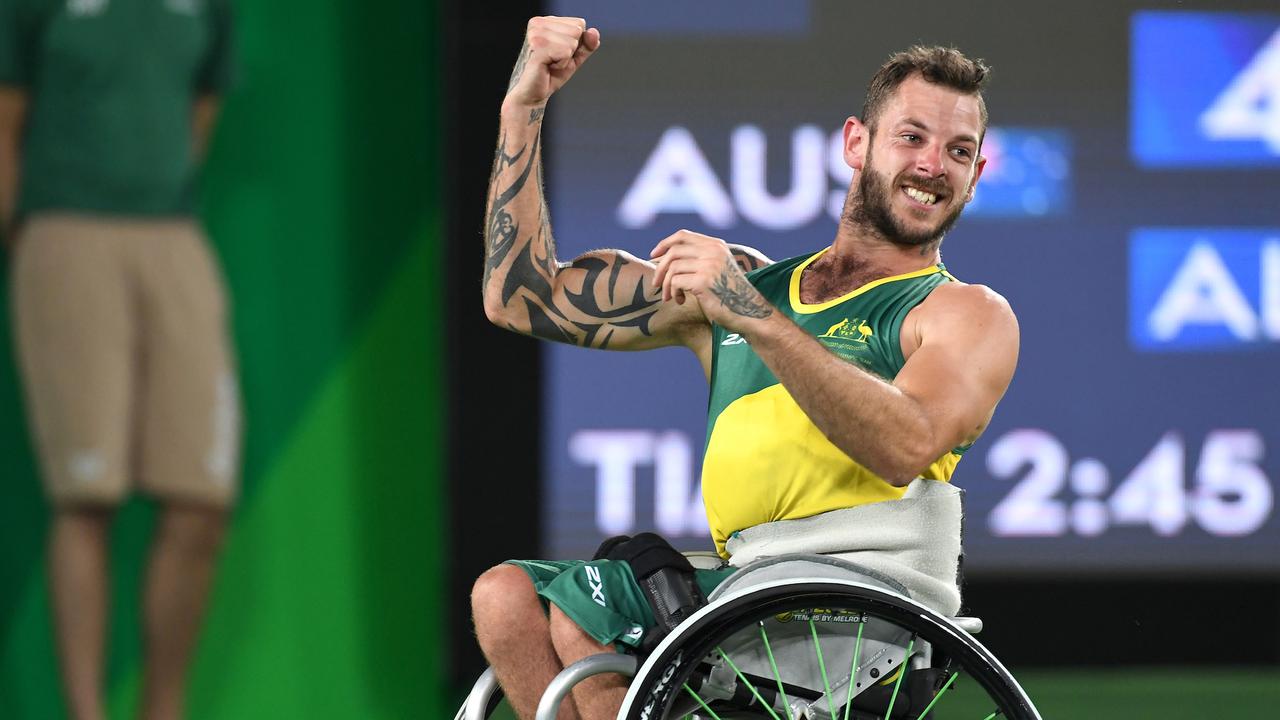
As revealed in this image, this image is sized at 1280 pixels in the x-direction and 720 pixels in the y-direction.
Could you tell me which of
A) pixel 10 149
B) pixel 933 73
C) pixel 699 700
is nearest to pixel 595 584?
pixel 699 700

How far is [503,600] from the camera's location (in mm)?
1891

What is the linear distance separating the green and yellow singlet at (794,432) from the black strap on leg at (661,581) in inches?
4.2

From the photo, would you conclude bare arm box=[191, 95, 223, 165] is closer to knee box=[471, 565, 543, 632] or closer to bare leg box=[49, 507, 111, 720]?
bare leg box=[49, 507, 111, 720]

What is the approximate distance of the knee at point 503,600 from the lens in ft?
6.18

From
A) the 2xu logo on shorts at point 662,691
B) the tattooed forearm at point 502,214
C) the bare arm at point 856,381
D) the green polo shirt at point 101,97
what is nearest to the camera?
the 2xu logo on shorts at point 662,691

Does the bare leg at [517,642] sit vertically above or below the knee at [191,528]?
above

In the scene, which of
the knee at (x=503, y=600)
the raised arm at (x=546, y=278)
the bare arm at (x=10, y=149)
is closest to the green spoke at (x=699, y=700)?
the knee at (x=503, y=600)

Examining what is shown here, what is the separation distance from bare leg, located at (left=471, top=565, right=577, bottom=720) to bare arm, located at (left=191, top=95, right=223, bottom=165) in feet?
6.64

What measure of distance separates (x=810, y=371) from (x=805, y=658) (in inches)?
12.6

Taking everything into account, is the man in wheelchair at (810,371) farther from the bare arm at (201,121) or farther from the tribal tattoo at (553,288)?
the bare arm at (201,121)

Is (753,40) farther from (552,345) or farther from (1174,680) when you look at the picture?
(1174,680)

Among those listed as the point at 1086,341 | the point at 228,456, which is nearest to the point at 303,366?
the point at 228,456

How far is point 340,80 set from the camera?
3727mm

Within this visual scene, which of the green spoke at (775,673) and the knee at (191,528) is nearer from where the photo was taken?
the green spoke at (775,673)
